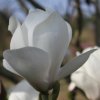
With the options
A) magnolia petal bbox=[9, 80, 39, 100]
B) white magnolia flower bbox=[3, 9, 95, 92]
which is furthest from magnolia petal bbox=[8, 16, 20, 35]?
magnolia petal bbox=[9, 80, 39, 100]

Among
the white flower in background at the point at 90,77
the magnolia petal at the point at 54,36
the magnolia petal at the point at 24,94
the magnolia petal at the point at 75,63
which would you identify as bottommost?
the white flower in background at the point at 90,77

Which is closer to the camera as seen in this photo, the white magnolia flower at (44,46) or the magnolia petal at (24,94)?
the white magnolia flower at (44,46)

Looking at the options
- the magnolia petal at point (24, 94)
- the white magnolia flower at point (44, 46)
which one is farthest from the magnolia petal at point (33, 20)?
the magnolia petal at point (24, 94)

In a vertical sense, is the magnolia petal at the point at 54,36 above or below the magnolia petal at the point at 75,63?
above

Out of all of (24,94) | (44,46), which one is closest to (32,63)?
(44,46)

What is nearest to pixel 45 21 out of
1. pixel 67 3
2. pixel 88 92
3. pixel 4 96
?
pixel 4 96

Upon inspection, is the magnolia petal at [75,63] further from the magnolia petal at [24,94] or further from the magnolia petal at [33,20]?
the magnolia petal at [24,94]

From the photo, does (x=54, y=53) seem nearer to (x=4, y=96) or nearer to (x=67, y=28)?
(x=67, y=28)
